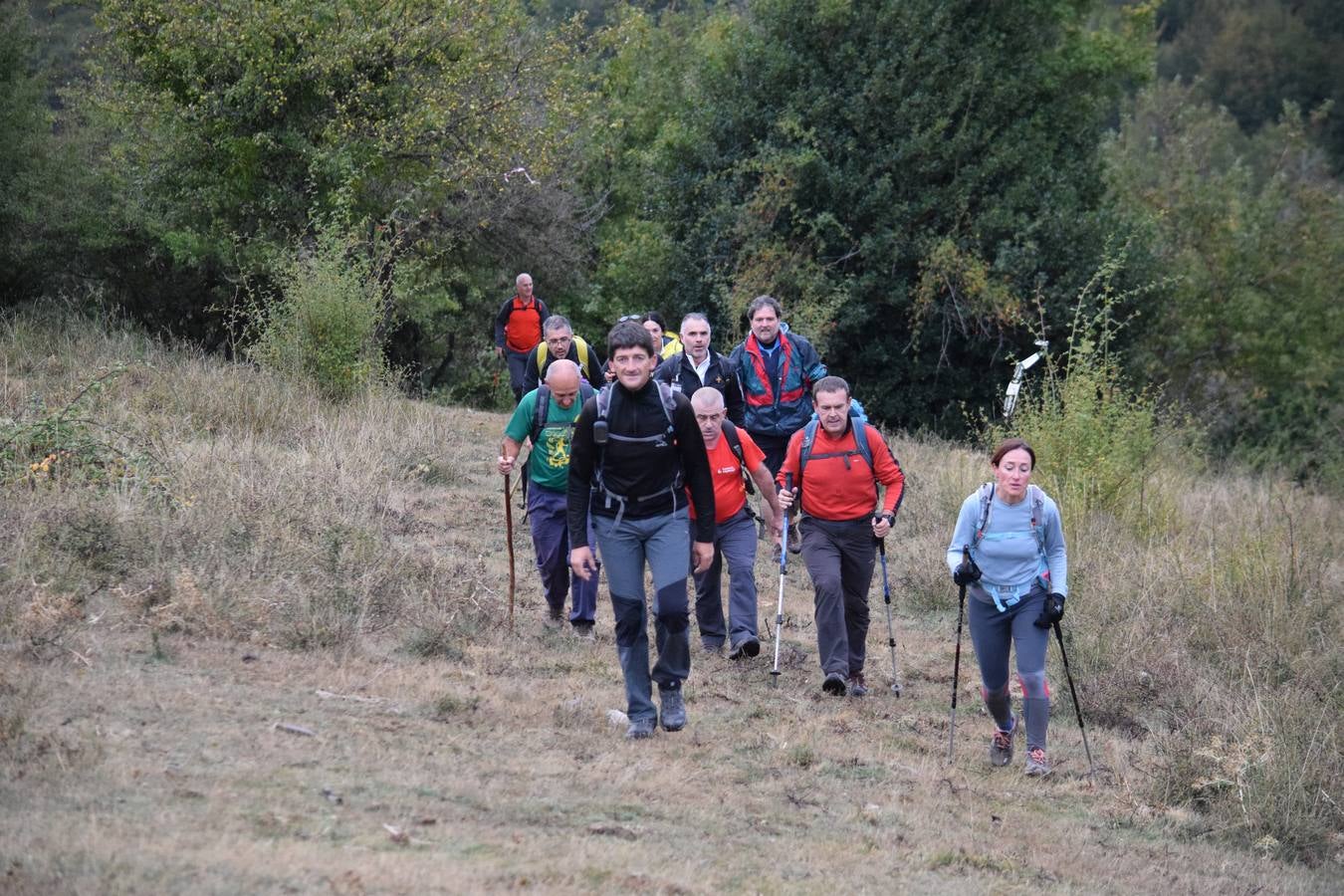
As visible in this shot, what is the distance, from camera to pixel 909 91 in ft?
77.2

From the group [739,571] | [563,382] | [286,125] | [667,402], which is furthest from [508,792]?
[286,125]

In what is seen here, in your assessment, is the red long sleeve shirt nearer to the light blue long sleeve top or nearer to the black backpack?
the light blue long sleeve top

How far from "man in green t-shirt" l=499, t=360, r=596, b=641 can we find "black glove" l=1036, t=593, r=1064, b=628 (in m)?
2.79

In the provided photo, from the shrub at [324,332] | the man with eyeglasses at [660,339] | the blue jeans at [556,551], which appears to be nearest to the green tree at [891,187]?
the shrub at [324,332]

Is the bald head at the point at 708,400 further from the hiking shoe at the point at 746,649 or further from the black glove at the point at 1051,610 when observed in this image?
the black glove at the point at 1051,610

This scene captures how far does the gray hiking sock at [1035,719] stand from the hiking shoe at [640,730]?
2.06m

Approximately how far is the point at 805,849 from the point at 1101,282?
1920cm

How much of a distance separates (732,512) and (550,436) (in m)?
1.25

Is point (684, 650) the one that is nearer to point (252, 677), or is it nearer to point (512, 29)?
point (252, 677)

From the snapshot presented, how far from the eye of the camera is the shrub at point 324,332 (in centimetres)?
1512

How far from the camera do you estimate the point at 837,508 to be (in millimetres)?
8750

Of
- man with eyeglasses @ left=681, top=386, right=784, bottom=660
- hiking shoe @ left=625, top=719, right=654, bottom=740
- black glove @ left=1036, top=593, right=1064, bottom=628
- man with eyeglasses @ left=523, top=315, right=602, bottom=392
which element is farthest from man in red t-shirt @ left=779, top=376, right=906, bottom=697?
man with eyeglasses @ left=523, top=315, right=602, bottom=392

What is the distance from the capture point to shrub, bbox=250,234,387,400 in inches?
595

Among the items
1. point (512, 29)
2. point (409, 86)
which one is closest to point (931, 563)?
point (409, 86)
